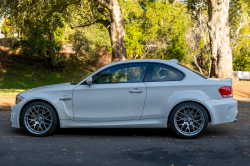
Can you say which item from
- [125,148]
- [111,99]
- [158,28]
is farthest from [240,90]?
[158,28]

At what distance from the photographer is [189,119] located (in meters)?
5.77

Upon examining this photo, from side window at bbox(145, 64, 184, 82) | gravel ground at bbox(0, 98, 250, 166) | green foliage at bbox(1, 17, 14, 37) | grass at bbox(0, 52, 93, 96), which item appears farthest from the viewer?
grass at bbox(0, 52, 93, 96)

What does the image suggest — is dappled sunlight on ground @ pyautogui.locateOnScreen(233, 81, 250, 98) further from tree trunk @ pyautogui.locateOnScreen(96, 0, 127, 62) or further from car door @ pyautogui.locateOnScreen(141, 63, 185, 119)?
car door @ pyautogui.locateOnScreen(141, 63, 185, 119)

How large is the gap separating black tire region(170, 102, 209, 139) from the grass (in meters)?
26.4

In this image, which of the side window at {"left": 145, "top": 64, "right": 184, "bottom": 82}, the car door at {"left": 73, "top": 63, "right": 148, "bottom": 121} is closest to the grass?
the car door at {"left": 73, "top": 63, "right": 148, "bottom": 121}

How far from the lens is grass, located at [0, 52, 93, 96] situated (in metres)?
31.6

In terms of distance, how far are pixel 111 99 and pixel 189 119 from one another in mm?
1669

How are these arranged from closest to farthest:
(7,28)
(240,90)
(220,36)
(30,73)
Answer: (240,90)
(220,36)
(7,28)
(30,73)

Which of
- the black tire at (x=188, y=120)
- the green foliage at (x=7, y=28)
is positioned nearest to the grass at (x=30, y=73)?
the green foliage at (x=7, y=28)

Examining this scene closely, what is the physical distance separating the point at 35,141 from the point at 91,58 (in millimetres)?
→ 33850

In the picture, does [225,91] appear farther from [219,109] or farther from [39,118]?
[39,118]

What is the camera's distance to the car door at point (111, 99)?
228 inches

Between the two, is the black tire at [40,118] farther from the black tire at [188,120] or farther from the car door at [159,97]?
the black tire at [188,120]

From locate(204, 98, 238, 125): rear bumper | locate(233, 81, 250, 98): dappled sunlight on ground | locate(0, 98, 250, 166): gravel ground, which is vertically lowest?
locate(0, 98, 250, 166): gravel ground
